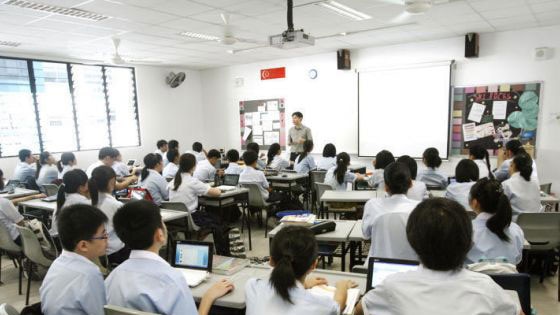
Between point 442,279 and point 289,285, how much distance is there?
0.53 metres

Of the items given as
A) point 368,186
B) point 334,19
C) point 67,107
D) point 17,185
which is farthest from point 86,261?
point 67,107

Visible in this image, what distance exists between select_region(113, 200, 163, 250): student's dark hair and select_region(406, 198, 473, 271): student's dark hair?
108cm

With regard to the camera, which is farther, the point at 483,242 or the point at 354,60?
the point at 354,60

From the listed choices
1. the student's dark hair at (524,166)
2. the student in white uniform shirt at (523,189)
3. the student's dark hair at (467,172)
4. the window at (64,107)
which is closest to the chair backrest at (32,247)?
the student's dark hair at (467,172)

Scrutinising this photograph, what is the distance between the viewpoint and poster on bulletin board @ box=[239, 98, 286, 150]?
9055 mm

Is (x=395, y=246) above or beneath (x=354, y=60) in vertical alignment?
beneath

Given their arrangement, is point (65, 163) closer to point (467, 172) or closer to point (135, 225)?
point (135, 225)

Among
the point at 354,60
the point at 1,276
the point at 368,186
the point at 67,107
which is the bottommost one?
the point at 1,276

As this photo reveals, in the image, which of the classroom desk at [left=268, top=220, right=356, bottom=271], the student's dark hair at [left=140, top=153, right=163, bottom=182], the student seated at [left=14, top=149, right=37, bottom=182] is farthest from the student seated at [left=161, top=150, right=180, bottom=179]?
the classroom desk at [left=268, top=220, right=356, bottom=271]

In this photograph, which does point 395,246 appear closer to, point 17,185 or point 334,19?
point 334,19

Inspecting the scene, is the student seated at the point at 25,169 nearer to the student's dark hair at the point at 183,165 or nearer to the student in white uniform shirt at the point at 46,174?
the student in white uniform shirt at the point at 46,174

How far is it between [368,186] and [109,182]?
3.32 meters

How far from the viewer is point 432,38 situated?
268 inches

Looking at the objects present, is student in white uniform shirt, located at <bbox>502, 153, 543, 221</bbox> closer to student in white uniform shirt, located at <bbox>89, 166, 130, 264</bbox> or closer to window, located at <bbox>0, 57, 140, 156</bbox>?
student in white uniform shirt, located at <bbox>89, 166, 130, 264</bbox>
